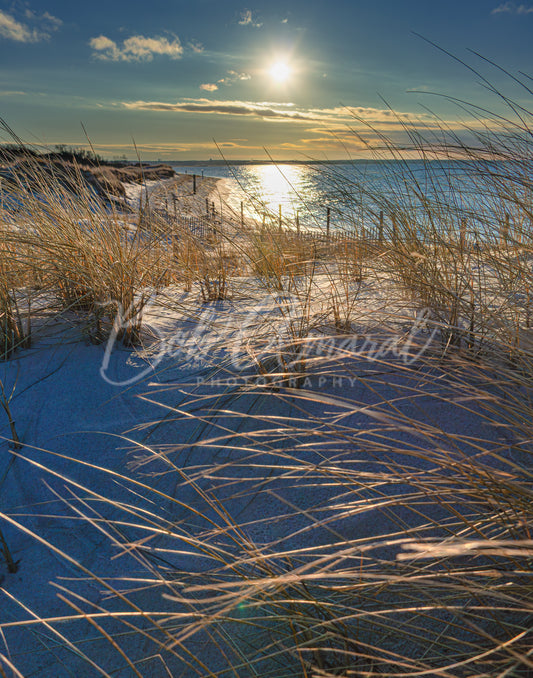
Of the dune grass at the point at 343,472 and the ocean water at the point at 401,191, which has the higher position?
the ocean water at the point at 401,191

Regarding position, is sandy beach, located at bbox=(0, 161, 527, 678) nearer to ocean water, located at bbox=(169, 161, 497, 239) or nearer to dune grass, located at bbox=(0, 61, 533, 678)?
dune grass, located at bbox=(0, 61, 533, 678)

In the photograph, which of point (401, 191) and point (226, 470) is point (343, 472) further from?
point (401, 191)

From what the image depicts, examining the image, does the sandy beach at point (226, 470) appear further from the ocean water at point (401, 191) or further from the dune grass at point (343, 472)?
the ocean water at point (401, 191)

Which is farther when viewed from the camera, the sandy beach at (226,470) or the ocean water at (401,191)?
the ocean water at (401,191)

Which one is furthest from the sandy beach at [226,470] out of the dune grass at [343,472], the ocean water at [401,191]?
the ocean water at [401,191]

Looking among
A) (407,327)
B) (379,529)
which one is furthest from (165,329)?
(379,529)

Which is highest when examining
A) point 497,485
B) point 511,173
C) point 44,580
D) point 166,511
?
point 511,173

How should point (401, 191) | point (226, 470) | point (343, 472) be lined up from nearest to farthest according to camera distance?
point (343, 472) → point (226, 470) → point (401, 191)

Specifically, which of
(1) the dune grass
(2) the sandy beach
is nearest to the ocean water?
(1) the dune grass

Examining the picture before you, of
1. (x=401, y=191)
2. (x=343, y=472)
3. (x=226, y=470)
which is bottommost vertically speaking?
(x=226, y=470)

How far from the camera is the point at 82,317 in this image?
8.16ft

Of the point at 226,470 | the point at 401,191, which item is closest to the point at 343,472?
the point at 226,470

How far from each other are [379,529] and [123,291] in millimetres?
1650

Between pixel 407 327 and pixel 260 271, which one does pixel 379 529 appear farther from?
pixel 260 271
